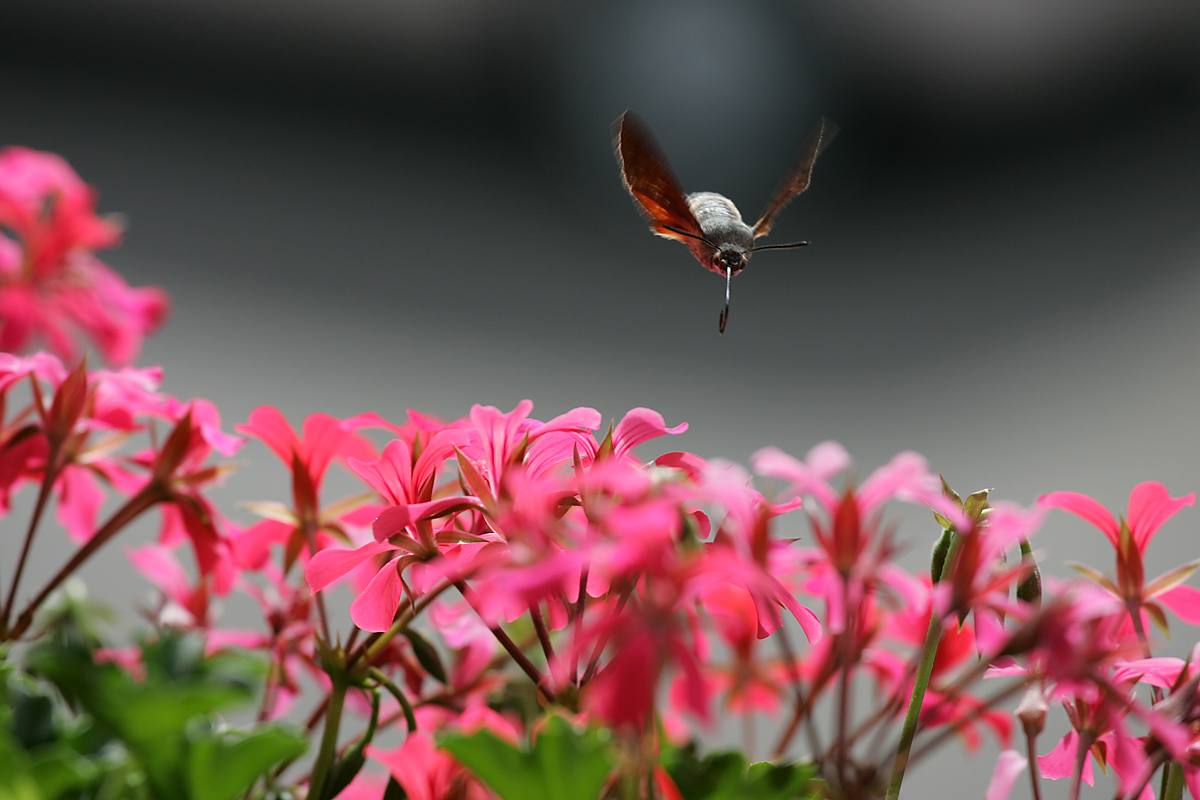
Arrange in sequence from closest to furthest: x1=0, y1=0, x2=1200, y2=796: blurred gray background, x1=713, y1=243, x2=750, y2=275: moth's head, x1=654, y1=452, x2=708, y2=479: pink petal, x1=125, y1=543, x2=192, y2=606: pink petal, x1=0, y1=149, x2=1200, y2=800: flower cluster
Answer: x1=0, y1=149, x2=1200, y2=800: flower cluster < x1=654, y1=452, x2=708, y2=479: pink petal < x1=713, y1=243, x2=750, y2=275: moth's head < x1=125, y1=543, x2=192, y2=606: pink petal < x1=0, y1=0, x2=1200, y2=796: blurred gray background

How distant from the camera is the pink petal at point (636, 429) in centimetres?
32

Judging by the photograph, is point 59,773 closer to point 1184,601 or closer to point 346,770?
point 346,770

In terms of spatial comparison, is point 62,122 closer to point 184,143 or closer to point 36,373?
point 184,143

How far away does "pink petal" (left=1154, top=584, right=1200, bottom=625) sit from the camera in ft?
1.27

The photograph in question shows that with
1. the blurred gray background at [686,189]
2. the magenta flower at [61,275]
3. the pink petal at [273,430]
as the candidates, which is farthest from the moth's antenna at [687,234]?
the blurred gray background at [686,189]

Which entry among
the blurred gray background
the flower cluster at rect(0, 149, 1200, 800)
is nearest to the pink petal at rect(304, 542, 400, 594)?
the flower cluster at rect(0, 149, 1200, 800)

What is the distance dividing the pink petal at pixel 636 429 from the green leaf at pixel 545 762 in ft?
0.38

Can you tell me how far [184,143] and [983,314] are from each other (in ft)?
6.52

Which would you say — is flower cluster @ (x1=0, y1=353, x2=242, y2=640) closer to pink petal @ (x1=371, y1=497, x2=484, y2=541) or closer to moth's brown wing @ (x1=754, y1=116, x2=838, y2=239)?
pink petal @ (x1=371, y1=497, x2=484, y2=541)

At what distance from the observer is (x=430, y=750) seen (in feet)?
1.15

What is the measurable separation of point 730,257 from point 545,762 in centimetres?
28

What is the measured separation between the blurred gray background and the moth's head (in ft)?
4.92

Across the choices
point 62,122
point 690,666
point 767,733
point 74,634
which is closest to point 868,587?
point 690,666

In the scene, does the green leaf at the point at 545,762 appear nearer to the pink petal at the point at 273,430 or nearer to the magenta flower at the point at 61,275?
the pink petal at the point at 273,430
